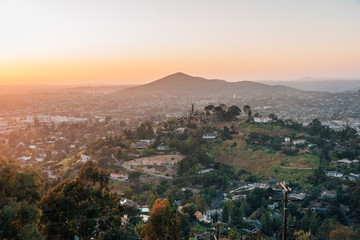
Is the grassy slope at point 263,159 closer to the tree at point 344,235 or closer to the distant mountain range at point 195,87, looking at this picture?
the tree at point 344,235

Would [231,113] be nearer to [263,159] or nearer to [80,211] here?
[263,159]

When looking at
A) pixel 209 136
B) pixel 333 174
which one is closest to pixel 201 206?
pixel 333 174

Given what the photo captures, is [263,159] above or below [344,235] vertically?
below

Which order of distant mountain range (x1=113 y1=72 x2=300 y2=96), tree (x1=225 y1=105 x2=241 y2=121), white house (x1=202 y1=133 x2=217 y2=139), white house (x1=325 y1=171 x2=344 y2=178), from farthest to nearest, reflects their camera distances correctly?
distant mountain range (x1=113 y1=72 x2=300 y2=96) → tree (x1=225 y1=105 x2=241 y2=121) → white house (x1=202 y1=133 x2=217 y2=139) → white house (x1=325 y1=171 x2=344 y2=178)

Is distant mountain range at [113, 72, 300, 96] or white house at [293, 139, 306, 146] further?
distant mountain range at [113, 72, 300, 96]

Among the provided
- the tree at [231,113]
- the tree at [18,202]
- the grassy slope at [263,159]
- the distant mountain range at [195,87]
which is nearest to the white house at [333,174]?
the grassy slope at [263,159]

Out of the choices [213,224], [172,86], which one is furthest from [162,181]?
[172,86]

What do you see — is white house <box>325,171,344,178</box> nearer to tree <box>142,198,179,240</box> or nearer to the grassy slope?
the grassy slope

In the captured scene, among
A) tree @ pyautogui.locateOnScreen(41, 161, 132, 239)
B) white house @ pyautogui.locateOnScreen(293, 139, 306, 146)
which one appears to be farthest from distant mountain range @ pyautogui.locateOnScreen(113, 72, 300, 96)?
tree @ pyautogui.locateOnScreen(41, 161, 132, 239)

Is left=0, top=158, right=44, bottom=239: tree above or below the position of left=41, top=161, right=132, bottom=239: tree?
above
